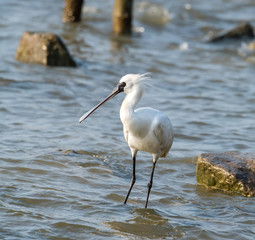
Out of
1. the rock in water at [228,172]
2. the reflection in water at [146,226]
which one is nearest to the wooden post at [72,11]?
the rock in water at [228,172]

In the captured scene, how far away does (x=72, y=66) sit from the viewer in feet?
40.7

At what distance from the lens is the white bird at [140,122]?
6.13 metres

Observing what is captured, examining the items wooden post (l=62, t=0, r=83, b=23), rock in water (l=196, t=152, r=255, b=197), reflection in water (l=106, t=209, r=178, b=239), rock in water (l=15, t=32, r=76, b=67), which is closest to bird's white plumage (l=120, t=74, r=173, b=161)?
rock in water (l=196, t=152, r=255, b=197)

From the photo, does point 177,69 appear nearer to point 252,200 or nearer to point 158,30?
point 158,30

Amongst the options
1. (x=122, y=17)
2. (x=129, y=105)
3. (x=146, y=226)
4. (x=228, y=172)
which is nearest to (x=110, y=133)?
(x=228, y=172)

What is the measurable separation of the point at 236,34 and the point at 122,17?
11.0ft

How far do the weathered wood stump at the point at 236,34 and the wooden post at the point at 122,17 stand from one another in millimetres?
2390

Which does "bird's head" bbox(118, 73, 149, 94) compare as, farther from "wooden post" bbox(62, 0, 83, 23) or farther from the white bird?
"wooden post" bbox(62, 0, 83, 23)

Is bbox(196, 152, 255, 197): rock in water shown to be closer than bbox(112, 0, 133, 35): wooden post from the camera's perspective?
Yes

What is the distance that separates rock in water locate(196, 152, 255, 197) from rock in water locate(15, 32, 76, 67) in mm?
5743

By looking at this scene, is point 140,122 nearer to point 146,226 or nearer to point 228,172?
point 146,226

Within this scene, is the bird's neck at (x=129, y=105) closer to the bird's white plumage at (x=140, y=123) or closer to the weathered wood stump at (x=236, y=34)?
the bird's white plumage at (x=140, y=123)

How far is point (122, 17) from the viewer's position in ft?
50.6

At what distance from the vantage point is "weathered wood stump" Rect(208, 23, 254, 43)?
16.2 meters
